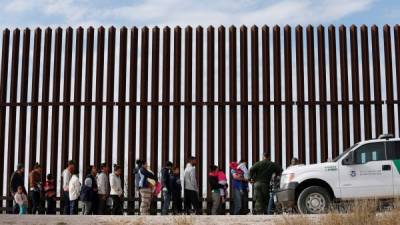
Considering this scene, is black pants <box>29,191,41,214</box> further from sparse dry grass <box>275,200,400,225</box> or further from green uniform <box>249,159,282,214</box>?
sparse dry grass <box>275,200,400,225</box>

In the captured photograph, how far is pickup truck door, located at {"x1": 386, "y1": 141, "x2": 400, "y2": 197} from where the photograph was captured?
41.7 ft

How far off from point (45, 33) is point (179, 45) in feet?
11.3

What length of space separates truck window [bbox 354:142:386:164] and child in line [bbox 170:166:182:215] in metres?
4.03

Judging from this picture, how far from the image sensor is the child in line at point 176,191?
1499cm

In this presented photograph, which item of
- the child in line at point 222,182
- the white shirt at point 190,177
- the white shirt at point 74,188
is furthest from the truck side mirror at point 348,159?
the white shirt at point 74,188

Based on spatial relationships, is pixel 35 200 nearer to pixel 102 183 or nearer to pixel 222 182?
pixel 102 183

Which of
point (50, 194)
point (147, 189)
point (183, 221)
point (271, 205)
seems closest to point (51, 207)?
point (50, 194)

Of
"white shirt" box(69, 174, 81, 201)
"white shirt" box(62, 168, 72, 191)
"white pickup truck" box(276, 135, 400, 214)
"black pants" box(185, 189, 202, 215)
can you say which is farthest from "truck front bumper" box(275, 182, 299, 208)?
"white shirt" box(62, 168, 72, 191)

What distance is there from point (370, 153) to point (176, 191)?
433 centimetres

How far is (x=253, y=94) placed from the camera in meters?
16.5

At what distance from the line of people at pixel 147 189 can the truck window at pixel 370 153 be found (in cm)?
231

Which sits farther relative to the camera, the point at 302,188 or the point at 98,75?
the point at 98,75

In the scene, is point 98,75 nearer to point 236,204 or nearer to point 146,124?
point 146,124

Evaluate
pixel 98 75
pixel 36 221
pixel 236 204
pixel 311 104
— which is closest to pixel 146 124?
pixel 98 75
